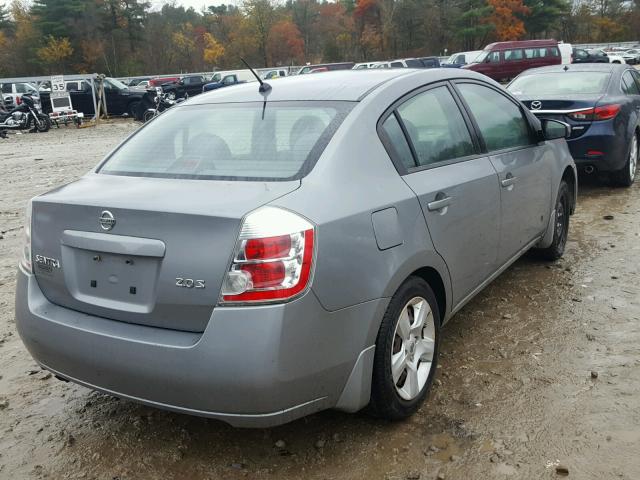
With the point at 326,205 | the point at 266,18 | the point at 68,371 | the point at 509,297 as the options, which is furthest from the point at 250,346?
the point at 266,18

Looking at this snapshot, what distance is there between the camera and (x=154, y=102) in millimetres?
26453

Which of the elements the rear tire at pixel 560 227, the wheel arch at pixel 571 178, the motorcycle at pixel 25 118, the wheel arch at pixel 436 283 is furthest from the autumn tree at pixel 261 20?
the wheel arch at pixel 436 283

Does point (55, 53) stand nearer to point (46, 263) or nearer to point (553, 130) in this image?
point (553, 130)

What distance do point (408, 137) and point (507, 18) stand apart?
75.0m

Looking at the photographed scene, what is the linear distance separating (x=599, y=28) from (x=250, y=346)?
84571 mm

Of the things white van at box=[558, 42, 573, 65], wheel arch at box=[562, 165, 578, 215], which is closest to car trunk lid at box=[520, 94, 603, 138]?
wheel arch at box=[562, 165, 578, 215]

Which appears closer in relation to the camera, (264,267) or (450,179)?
(264,267)

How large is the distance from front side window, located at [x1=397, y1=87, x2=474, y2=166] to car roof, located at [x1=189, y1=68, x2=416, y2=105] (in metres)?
0.20

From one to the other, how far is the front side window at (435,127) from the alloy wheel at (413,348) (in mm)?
762

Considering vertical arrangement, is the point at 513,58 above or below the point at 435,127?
above

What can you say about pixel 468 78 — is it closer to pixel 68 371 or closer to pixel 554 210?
pixel 554 210

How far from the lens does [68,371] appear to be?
2.64 meters

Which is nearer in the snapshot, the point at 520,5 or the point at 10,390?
the point at 10,390

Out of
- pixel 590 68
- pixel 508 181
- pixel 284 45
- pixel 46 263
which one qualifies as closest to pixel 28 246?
pixel 46 263
